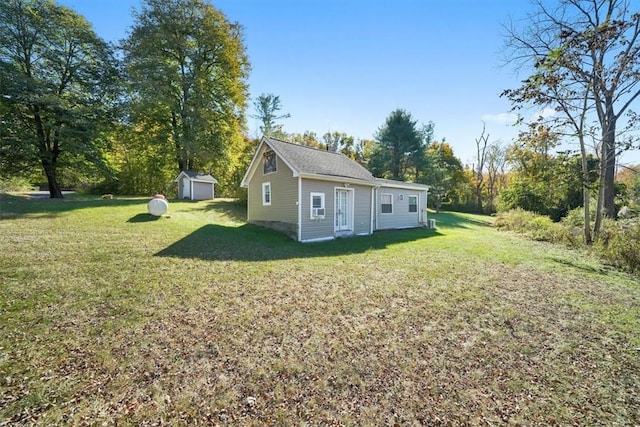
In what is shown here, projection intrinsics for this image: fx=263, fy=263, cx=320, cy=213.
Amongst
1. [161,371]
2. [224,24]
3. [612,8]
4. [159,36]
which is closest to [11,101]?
[159,36]

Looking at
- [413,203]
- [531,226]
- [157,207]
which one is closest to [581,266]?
[531,226]

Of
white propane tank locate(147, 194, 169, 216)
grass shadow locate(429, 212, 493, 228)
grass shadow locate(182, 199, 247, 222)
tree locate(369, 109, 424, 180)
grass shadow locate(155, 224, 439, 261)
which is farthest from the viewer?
tree locate(369, 109, 424, 180)

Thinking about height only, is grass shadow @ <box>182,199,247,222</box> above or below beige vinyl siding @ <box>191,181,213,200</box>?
below

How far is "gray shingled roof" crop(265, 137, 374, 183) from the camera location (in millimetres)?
11180

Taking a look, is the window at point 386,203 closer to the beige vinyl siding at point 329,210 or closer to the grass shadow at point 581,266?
the beige vinyl siding at point 329,210

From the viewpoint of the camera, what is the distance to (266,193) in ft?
43.4

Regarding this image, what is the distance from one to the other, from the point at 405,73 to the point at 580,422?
1225cm

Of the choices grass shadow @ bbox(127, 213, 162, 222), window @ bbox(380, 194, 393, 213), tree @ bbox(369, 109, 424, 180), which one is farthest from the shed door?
tree @ bbox(369, 109, 424, 180)

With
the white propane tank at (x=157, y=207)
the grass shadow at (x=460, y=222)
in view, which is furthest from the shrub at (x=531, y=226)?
the white propane tank at (x=157, y=207)

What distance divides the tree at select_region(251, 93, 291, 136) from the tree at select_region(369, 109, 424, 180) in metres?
10.8

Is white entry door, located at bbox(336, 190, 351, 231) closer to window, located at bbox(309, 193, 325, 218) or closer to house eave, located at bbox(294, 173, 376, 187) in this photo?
house eave, located at bbox(294, 173, 376, 187)

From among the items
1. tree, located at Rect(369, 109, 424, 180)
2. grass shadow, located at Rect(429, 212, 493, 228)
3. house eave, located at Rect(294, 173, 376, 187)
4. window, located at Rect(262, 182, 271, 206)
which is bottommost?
grass shadow, located at Rect(429, 212, 493, 228)

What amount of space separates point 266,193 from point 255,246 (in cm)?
448

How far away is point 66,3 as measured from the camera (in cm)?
1677
